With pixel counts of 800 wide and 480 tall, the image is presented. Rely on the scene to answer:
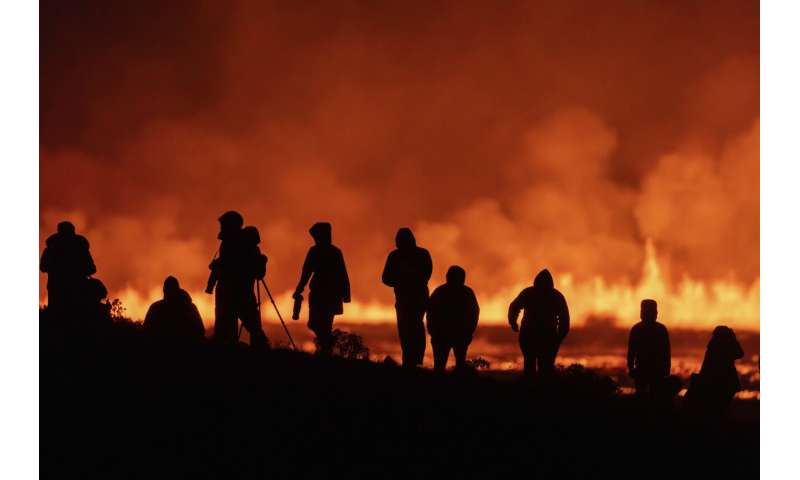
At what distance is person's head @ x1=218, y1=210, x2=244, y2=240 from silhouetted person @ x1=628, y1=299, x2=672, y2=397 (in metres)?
7.06

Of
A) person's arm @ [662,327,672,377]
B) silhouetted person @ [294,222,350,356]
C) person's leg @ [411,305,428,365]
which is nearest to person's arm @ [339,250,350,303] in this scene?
silhouetted person @ [294,222,350,356]

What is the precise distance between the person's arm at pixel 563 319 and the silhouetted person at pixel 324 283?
145 inches

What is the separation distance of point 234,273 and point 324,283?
60.3 inches

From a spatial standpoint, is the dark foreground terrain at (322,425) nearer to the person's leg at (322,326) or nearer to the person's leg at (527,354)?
the person's leg at (322,326)

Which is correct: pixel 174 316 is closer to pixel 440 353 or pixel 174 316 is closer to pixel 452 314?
pixel 440 353

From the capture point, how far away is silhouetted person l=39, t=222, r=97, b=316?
23047 millimetres

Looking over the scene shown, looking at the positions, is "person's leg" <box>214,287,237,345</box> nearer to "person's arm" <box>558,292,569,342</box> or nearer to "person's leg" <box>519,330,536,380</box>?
"person's leg" <box>519,330,536,380</box>

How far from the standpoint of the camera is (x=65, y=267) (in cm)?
2312

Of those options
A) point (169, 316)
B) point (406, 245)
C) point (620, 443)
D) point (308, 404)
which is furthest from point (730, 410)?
point (169, 316)

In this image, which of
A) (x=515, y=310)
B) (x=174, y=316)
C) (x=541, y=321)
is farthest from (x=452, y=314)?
(x=174, y=316)

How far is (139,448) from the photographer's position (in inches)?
708
